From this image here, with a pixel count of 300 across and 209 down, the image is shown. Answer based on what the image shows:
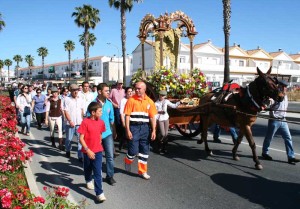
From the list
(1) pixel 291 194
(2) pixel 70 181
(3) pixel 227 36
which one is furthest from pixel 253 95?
(3) pixel 227 36

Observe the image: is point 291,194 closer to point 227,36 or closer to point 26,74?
point 227,36

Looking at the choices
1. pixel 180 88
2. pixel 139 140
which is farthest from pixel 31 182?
pixel 180 88

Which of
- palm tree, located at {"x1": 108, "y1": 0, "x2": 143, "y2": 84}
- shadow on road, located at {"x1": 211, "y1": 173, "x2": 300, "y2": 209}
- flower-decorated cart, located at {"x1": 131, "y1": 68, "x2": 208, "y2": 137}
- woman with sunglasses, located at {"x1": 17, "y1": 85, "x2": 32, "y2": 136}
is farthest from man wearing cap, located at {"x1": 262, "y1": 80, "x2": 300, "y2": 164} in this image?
palm tree, located at {"x1": 108, "y1": 0, "x2": 143, "y2": 84}

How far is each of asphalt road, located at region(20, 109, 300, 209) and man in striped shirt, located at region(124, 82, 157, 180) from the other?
1.73 ft

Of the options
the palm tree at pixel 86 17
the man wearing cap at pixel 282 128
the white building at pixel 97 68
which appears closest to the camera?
the man wearing cap at pixel 282 128

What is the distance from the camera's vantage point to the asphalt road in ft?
16.1

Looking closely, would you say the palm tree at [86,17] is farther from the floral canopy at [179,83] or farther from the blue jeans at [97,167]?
the blue jeans at [97,167]

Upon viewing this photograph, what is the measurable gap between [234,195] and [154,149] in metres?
4.04

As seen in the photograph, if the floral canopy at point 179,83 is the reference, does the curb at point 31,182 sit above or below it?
below

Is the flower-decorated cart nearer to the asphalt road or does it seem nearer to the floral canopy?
the floral canopy

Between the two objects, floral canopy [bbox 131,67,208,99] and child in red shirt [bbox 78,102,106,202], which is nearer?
child in red shirt [bbox 78,102,106,202]

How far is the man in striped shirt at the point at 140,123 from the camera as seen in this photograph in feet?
19.7

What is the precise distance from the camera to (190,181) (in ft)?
19.6

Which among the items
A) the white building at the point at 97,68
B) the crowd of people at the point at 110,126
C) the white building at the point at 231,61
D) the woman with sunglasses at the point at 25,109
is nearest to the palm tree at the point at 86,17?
the white building at the point at 231,61
